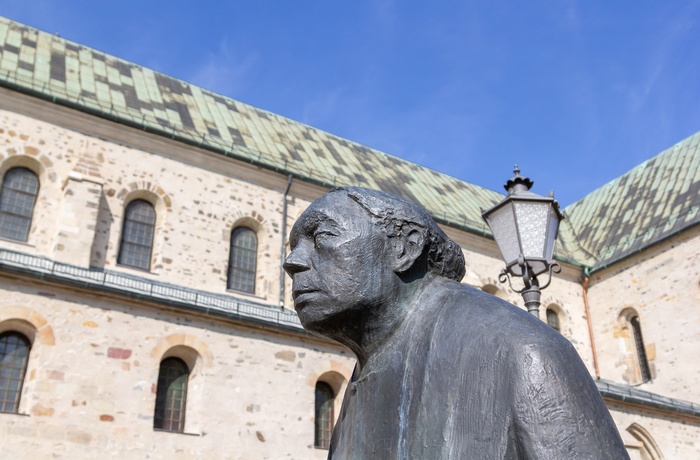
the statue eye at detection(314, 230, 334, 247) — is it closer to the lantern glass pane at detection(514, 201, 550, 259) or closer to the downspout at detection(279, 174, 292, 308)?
the lantern glass pane at detection(514, 201, 550, 259)

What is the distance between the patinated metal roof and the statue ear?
591 inches

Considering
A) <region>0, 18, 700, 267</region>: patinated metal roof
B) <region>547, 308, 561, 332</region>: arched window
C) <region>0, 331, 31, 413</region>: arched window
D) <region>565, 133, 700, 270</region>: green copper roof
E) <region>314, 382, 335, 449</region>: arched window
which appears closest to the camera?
<region>0, 331, 31, 413</region>: arched window

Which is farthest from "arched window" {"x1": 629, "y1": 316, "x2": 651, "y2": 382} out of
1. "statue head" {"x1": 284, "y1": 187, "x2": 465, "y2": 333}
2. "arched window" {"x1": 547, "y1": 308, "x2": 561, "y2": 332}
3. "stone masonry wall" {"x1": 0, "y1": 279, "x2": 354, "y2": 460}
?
"statue head" {"x1": 284, "y1": 187, "x2": 465, "y2": 333}

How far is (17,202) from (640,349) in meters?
17.9

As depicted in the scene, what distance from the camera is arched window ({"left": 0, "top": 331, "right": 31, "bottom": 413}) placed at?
11.8 meters

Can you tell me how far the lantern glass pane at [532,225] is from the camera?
6.13m

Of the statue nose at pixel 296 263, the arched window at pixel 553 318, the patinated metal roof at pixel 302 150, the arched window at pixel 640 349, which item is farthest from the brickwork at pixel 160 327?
the statue nose at pixel 296 263

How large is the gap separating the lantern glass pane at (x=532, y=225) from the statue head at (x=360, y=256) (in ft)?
13.1

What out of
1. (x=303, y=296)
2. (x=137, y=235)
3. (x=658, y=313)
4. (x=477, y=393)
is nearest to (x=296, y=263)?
(x=303, y=296)

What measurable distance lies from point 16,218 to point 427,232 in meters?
13.9

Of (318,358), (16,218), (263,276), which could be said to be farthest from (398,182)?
(16,218)

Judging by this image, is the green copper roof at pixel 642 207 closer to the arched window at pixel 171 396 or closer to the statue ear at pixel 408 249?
the arched window at pixel 171 396

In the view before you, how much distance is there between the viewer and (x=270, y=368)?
14.1 meters

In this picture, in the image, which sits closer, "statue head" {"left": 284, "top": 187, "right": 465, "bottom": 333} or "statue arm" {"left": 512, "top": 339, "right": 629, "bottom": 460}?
"statue arm" {"left": 512, "top": 339, "right": 629, "bottom": 460}
